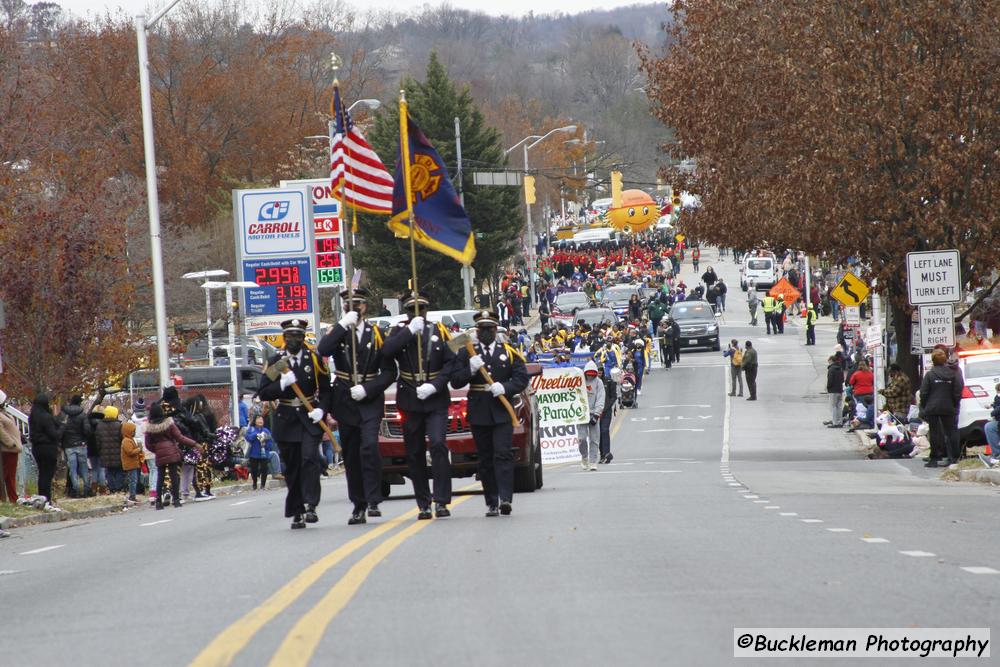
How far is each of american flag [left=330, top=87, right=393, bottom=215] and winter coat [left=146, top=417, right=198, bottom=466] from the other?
5629 millimetres

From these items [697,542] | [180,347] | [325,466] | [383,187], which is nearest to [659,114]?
[325,466]

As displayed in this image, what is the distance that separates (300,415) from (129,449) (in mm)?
11304

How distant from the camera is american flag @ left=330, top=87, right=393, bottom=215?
18719mm

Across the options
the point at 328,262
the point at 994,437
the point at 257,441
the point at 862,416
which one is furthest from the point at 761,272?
the point at 994,437

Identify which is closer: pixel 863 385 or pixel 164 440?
pixel 164 440

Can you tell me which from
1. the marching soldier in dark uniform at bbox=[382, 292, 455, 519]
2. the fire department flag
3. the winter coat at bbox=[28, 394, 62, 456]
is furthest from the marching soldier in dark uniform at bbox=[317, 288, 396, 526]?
the winter coat at bbox=[28, 394, 62, 456]

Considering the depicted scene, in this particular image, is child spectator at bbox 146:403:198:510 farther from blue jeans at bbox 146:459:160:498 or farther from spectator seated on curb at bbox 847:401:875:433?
spectator seated on curb at bbox 847:401:875:433

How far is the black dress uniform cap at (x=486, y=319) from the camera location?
15188 millimetres

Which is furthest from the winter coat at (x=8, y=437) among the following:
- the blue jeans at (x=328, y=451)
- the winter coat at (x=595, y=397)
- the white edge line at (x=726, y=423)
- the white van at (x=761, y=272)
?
the white van at (x=761, y=272)

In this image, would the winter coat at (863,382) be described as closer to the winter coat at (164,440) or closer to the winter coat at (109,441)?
the winter coat at (109,441)

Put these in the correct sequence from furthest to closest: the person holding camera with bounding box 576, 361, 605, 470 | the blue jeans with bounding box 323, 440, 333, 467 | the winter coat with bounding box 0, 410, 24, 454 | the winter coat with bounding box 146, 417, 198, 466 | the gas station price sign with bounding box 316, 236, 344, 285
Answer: the gas station price sign with bounding box 316, 236, 344, 285, the blue jeans with bounding box 323, 440, 333, 467, the person holding camera with bounding box 576, 361, 605, 470, the winter coat with bounding box 146, 417, 198, 466, the winter coat with bounding box 0, 410, 24, 454

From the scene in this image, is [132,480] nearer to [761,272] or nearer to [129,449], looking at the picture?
[129,449]

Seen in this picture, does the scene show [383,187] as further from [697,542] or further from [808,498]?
[697,542]

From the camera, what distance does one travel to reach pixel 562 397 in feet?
89.4
